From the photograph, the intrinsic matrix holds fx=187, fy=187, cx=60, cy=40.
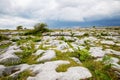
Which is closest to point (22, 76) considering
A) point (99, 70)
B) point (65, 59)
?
point (65, 59)

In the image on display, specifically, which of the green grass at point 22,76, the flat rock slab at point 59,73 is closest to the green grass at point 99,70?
the flat rock slab at point 59,73

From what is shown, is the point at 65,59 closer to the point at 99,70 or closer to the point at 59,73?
the point at 59,73

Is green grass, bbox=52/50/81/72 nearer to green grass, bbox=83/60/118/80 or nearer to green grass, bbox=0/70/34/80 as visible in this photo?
green grass, bbox=83/60/118/80

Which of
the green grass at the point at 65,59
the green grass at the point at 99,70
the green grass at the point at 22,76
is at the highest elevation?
the green grass at the point at 65,59

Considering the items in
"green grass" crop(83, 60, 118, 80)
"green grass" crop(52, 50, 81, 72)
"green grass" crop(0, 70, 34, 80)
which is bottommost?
"green grass" crop(0, 70, 34, 80)

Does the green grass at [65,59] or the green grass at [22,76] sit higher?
the green grass at [65,59]

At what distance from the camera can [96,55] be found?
16641mm

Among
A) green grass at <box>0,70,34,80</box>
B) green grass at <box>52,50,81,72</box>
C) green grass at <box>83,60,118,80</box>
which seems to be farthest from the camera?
green grass at <box>52,50,81,72</box>

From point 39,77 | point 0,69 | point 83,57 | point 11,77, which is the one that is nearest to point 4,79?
point 11,77

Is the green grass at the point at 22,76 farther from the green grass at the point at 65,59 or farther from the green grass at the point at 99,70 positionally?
the green grass at the point at 99,70

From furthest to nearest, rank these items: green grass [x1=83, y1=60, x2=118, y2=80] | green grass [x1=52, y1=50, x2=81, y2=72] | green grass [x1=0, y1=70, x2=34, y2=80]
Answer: green grass [x1=52, y1=50, x2=81, y2=72]
green grass [x1=0, y1=70, x2=34, y2=80]
green grass [x1=83, y1=60, x2=118, y2=80]

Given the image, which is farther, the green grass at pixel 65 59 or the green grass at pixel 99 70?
the green grass at pixel 65 59

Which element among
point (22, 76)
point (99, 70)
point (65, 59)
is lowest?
point (22, 76)

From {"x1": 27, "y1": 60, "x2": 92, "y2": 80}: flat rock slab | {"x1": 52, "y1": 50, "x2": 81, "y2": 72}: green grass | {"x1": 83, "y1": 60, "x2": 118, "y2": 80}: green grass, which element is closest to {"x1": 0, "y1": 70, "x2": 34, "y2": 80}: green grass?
{"x1": 27, "y1": 60, "x2": 92, "y2": 80}: flat rock slab
